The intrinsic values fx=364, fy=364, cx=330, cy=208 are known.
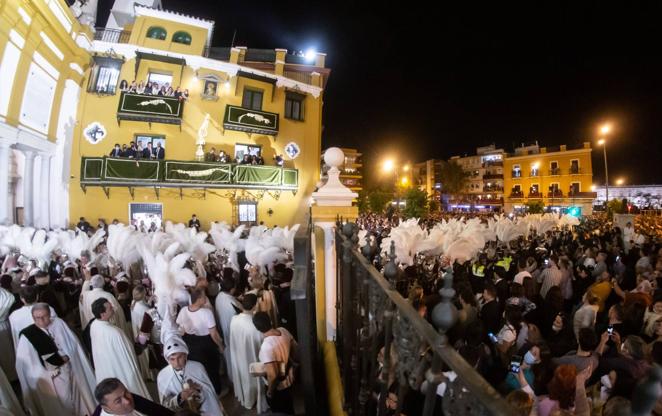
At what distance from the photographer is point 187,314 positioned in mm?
4629

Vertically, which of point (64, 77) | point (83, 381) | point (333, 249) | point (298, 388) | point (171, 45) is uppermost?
point (171, 45)

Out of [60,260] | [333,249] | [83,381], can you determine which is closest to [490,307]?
[333,249]

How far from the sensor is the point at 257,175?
2059 cm

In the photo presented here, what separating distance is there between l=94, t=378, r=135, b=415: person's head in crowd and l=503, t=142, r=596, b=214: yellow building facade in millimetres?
52821

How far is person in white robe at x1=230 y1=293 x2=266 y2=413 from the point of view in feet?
14.4

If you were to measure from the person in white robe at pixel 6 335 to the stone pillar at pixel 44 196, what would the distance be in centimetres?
1514

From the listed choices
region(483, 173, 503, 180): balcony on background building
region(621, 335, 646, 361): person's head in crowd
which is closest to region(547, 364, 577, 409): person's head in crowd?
region(621, 335, 646, 361): person's head in crowd

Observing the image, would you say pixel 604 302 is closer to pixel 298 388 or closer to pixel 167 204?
pixel 298 388

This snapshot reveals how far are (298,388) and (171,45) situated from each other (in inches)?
860

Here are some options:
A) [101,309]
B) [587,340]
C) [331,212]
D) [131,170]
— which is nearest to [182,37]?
[131,170]

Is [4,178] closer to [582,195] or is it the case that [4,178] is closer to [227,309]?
[227,309]

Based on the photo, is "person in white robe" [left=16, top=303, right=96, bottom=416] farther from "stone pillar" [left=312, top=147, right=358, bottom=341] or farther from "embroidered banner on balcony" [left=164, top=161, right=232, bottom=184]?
"embroidered banner on balcony" [left=164, top=161, right=232, bottom=184]

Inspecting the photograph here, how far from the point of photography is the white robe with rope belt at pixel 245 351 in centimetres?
440

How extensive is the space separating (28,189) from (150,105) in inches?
268
